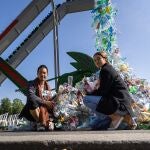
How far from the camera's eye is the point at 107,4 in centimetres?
860

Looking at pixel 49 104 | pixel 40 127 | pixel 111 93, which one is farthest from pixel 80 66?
pixel 111 93

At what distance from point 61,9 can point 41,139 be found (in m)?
13.9

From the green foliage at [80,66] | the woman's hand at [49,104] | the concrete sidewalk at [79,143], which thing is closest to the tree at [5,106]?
the green foliage at [80,66]

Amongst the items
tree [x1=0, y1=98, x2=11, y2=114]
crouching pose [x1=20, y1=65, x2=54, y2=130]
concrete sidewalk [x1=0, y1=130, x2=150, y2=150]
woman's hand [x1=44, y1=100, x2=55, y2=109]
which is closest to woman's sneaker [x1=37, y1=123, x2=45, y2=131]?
crouching pose [x1=20, y1=65, x2=54, y2=130]

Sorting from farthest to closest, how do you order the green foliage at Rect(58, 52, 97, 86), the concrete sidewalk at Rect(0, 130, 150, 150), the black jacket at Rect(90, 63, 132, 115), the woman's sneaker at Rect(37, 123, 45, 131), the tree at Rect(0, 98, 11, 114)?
the tree at Rect(0, 98, 11, 114) → the green foliage at Rect(58, 52, 97, 86) → the woman's sneaker at Rect(37, 123, 45, 131) → the black jacket at Rect(90, 63, 132, 115) → the concrete sidewalk at Rect(0, 130, 150, 150)

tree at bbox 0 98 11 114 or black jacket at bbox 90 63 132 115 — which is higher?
tree at bbox 0 98 11 114

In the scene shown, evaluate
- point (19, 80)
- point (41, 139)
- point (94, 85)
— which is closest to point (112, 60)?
point (94, 85)

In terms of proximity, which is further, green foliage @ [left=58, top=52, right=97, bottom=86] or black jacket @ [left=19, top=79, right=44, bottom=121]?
green foliage @ [left=58, top=52, right=97, bottom=86]

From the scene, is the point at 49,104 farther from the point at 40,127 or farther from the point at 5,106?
the point at 5,106

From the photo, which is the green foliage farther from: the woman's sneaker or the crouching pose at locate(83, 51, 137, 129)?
the crouching pose at locate(83, 51, 137, 129)

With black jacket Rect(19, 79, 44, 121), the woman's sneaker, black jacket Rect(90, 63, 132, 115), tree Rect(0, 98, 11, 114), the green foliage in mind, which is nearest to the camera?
black jacket Rect(90, 63, 132, 115)

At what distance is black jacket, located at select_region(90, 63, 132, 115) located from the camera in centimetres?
551

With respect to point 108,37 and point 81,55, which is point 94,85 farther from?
point 81,55

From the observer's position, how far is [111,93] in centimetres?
559
